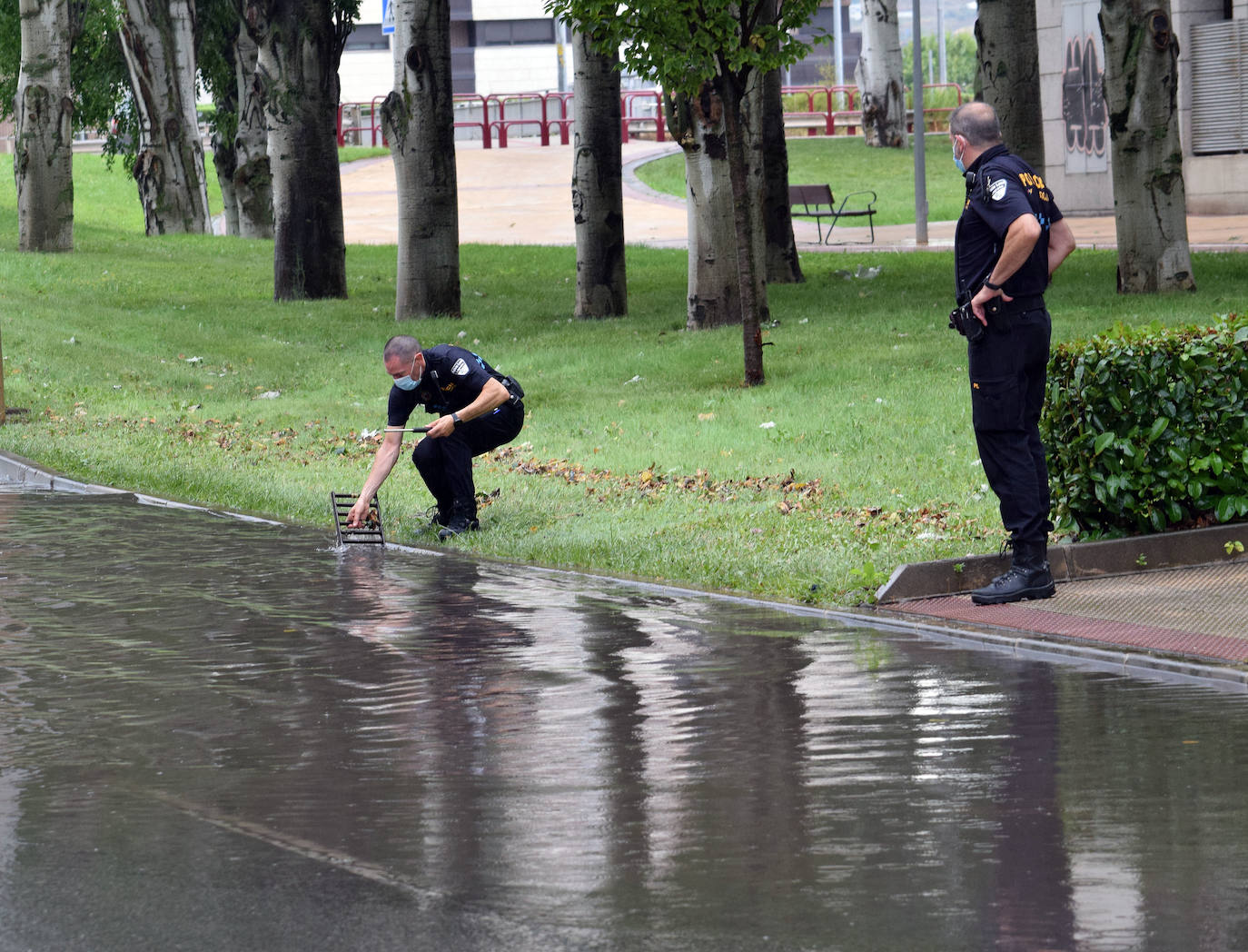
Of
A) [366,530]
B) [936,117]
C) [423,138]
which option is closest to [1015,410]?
[366,530]

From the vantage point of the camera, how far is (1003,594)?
782 cm

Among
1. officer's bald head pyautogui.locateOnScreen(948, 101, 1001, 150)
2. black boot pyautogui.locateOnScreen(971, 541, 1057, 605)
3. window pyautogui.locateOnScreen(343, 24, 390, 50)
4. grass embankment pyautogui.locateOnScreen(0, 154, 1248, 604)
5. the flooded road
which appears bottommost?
the flooded road

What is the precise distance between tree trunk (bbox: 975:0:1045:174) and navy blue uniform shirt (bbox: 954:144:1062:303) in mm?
13036

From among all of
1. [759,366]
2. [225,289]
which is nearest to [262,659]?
[759,366]

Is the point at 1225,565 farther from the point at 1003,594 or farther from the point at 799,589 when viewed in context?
the point at 799,589

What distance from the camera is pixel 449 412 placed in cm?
1070

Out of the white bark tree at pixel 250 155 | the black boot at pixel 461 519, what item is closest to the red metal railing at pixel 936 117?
the white bark tree at pixel 250 155

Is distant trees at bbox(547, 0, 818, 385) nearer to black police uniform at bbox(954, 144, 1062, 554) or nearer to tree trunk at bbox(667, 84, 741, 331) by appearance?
tree trunk at bbox(667, 84, 741, 331)

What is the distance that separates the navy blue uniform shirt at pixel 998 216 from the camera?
7.61 metres

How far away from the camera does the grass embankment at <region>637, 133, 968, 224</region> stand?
4053 centimetres

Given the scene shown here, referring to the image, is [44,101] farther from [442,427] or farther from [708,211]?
[442,427]

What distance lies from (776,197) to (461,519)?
12674 millimetres

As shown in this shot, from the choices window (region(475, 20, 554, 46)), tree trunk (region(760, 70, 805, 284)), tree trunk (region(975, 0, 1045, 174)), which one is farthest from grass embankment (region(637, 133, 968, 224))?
window (region(475, 20, 554, 46))

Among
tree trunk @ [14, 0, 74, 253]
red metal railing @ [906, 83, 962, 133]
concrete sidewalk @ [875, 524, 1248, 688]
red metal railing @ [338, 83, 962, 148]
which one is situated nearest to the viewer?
concrete sidewalk @ [875, 524, 1248, 688]
